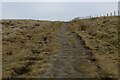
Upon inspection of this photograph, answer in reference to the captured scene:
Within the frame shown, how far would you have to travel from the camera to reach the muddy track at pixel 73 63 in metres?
29.3

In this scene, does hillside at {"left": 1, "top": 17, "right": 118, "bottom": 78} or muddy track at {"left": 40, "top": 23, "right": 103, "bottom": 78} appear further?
hillside at {"left": 1, "top": 17, "right": 118, "bottom": 78}

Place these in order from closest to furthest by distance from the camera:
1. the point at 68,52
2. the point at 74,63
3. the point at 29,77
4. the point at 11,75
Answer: the point at 29,77
the point at 11,75
the point at 74,63
the point at 68,52

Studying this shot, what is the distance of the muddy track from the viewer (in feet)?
96.1

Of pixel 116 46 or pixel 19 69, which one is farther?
pixel 116 46

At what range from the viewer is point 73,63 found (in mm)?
33250

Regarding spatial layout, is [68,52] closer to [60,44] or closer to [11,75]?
[60,44]

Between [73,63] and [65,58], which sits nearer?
[73,63]

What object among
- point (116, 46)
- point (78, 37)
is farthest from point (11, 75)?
point (78, 37)

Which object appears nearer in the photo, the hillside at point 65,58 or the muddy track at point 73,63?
the muddy track at point 73,63

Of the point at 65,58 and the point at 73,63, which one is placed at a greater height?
the point at 65,58

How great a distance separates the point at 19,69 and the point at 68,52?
819cm

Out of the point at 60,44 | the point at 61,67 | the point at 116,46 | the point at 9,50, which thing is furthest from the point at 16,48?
the point at 61,67

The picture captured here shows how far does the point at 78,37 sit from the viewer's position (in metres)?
51.6

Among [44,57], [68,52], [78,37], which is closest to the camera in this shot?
[44,57]
